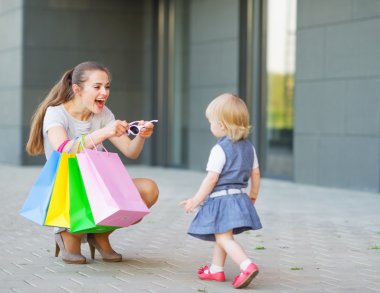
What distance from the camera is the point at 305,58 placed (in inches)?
530

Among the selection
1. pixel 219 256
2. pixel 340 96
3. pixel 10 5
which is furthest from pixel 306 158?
pixel 219 256

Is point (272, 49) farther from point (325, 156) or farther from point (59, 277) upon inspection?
point (59, 277)

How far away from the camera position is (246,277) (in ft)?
17.5

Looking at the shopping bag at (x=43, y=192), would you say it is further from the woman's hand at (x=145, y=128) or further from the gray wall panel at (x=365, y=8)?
the gray wall panel at (x=365, y=8)

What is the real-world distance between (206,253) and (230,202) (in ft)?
4.84

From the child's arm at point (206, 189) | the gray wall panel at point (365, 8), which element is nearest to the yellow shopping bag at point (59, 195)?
the child's arm at point (206, 189)

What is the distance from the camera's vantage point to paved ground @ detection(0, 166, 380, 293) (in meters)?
5.61

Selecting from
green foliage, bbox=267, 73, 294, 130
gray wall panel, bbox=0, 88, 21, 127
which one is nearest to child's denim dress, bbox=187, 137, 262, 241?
green foliage, bbox=267, 73, 294, 130

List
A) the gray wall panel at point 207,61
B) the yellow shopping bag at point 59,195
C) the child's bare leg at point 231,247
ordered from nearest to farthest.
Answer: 1. the child's bare leg at point 231,247
2. the yellow shopping bag at point 59,195
3. the gray wall panel at point 207,61

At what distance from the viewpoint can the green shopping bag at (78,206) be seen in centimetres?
578

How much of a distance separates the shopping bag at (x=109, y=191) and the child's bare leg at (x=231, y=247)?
0.54m

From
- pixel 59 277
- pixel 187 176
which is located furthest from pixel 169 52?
pixel 59 277

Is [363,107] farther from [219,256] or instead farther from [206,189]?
[206,189]

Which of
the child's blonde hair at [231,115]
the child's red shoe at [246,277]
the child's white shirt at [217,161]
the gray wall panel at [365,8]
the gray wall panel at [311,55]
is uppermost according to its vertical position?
the gray wall panel at [365,8]
